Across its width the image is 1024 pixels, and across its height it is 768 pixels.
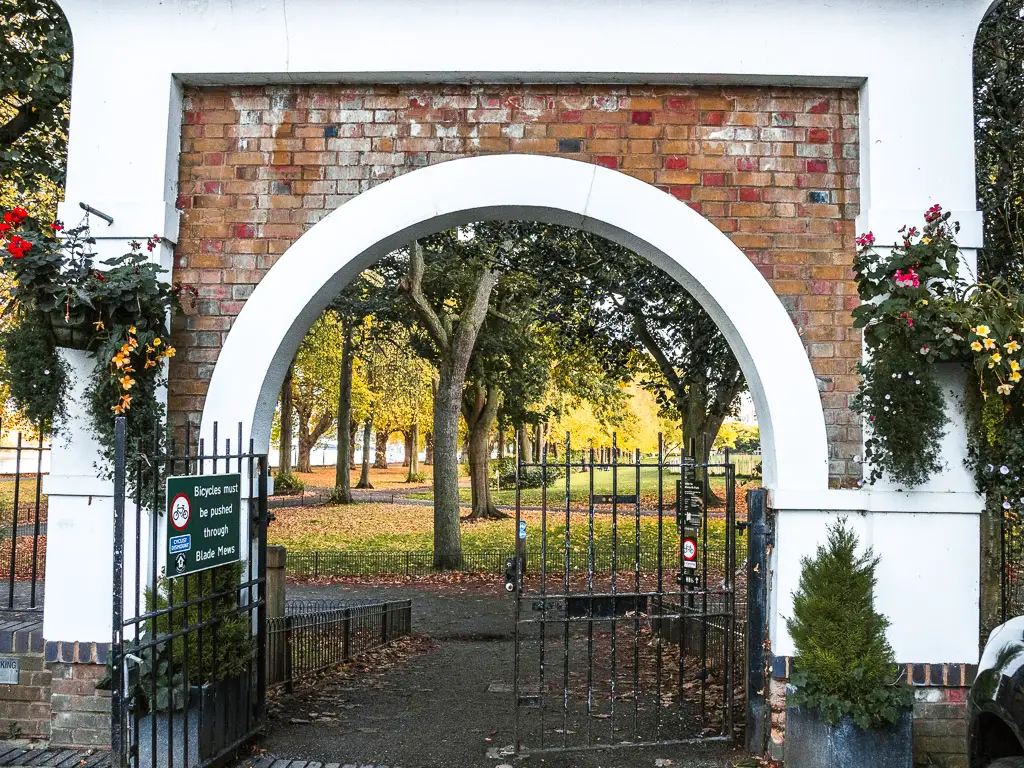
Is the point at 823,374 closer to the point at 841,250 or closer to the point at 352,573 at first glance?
the point at 841,250

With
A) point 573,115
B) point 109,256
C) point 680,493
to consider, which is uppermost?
point 573,115

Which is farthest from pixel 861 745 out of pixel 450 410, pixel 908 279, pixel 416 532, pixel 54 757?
pixel 416 532

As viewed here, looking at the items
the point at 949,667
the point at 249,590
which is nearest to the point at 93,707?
the point at 249,590

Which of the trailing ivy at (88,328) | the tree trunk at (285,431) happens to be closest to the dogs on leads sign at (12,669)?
the trailing ivy at (88,328)

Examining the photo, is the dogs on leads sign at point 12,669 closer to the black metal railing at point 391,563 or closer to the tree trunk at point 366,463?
the black metal railing at point 391,563

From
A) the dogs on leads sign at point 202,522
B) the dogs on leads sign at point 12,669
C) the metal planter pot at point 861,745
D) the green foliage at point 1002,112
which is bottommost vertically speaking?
the metal planter pot at point 861,745

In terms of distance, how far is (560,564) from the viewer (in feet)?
57.1

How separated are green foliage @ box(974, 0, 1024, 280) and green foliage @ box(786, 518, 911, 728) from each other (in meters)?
3.91

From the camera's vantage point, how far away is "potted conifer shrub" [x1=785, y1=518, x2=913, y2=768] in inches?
200

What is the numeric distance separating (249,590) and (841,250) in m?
4.25

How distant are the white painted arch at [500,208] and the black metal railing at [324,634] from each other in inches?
96.4

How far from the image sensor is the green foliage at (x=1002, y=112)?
791 cm

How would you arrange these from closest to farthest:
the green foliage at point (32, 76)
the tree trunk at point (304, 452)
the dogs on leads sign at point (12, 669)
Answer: the dogs on leads sign at point (12, 669) < the green foliage at point (32, 76) < the tree trunk at point (304, 452)

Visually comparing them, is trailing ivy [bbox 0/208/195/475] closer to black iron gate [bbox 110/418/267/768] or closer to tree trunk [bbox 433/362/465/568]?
black iron gate [bbox 110/418/267/768]
